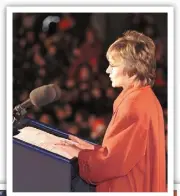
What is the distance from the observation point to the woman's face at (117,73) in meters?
2.06

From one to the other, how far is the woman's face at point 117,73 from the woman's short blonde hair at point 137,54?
0.02m

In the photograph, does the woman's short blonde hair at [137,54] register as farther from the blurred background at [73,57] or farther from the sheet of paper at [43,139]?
the sheet of paper at [43,139]

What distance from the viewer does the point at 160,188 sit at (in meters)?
2.07

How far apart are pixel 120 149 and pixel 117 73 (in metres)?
0.35

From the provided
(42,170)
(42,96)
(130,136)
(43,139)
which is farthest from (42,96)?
(130,136)

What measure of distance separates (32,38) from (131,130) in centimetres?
63

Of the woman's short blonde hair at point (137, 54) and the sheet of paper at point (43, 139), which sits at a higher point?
the woman's short blonde hair at point (137, 54)

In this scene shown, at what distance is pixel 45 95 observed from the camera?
2.07 metres
